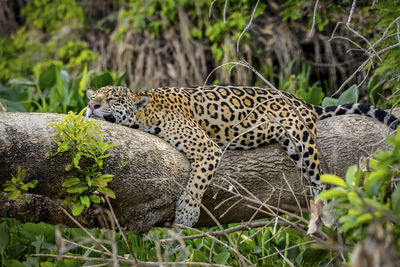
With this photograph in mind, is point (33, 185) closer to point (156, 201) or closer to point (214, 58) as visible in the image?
point (156, 201)

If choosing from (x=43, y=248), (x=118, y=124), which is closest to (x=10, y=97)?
(x=43, y=248)

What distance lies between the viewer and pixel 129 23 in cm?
1123

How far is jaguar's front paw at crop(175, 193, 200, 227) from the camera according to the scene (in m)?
4.99

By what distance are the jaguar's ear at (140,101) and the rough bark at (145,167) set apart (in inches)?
15.7

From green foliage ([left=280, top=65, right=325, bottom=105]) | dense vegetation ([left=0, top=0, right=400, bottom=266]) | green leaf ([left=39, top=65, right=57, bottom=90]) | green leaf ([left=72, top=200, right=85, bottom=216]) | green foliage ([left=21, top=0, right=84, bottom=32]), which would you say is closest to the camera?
green leaf ([left=72, top=200, right=85, bottom=216])

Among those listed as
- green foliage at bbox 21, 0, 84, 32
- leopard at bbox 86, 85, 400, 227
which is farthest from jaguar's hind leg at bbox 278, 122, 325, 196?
green foliage at bbox 21, 0, 84, 32

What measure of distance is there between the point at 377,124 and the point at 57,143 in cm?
321

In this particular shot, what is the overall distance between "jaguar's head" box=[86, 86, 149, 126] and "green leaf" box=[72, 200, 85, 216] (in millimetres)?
1173

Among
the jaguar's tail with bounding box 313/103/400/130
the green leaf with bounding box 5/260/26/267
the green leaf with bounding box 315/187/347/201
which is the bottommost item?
the green leaf with bounding box 5/260/26/267

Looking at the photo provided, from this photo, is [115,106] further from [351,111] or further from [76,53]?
[76,53]

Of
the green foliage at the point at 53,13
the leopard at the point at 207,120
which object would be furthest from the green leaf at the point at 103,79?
the green foliage at the point at 53,13

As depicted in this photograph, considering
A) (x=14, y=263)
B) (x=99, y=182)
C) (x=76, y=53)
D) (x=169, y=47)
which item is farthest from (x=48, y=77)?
(x=99, y=182)

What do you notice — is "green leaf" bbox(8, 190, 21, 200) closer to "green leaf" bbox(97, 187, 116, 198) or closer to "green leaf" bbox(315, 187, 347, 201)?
"green leaf" bbox(97, 187, 116, 198)

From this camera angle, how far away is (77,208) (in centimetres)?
443
